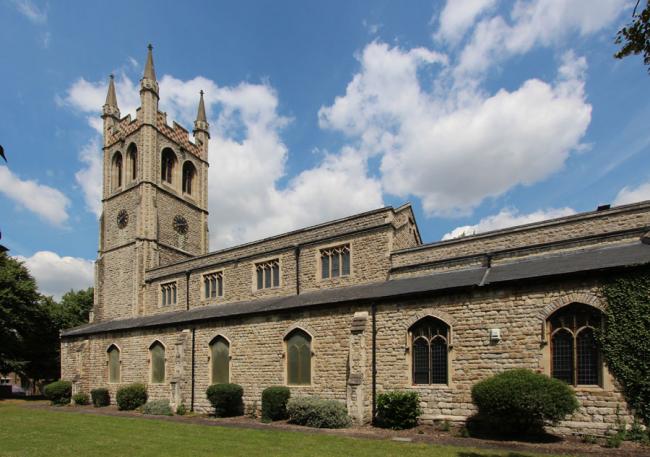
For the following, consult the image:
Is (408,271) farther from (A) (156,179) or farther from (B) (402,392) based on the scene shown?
(A) (156,179)

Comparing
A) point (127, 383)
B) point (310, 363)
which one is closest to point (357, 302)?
point (310, 363)

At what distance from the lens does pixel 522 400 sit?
12.2 metres

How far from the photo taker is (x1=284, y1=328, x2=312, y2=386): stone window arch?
18594 mm

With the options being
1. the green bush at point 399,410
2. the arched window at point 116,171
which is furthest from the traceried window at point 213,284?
the arched window at point 116,171

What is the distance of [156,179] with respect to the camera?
35562 mm

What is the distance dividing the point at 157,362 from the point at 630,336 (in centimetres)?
2273

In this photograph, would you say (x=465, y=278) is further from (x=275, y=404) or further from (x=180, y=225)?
(x=180, y=225)

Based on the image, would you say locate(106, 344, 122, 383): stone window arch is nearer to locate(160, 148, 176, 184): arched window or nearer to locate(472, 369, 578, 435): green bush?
locate(160, 148, 176, 184): arched window

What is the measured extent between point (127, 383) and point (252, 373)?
10.8 m

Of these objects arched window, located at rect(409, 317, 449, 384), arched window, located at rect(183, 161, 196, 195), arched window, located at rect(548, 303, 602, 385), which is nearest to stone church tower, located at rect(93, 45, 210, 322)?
arched window, located at rect(183, 161, 196, 195)

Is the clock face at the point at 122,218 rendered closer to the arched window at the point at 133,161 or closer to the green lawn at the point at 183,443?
the arched window at the point at 133,161

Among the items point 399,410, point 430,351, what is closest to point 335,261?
point 430,351

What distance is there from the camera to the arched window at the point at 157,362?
24719 millimetres

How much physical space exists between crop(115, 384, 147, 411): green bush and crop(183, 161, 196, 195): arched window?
768 inches
